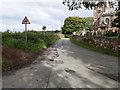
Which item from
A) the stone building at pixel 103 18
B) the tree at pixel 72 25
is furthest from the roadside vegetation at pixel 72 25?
the stone building at pixel 103 18

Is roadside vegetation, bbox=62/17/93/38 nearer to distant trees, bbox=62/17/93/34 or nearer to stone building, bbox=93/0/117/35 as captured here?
distant trees, bbox=62/17/93/34

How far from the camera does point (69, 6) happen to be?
17.2m

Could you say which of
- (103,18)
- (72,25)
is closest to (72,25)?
(72,25)

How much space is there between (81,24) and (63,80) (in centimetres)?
9794

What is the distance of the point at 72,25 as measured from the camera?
102 m

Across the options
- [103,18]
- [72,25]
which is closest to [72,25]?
[72,25]

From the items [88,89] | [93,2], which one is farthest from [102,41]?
[88,89]

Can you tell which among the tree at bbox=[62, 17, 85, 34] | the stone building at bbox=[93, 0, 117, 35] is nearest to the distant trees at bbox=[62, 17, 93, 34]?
the tree at bbox=[62, 17, 85, 34]

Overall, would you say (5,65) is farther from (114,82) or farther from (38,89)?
(114,82)

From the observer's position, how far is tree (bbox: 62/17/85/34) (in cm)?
10169

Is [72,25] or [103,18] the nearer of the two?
[103,18]

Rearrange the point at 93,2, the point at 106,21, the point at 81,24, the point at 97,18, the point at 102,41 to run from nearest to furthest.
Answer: the point at 93,2, the point at 102,41, the point at 106,21, the point at 97,18, the point at 81,24

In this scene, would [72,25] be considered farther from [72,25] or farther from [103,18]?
[103,18]

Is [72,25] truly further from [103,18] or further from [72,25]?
[103,18]
